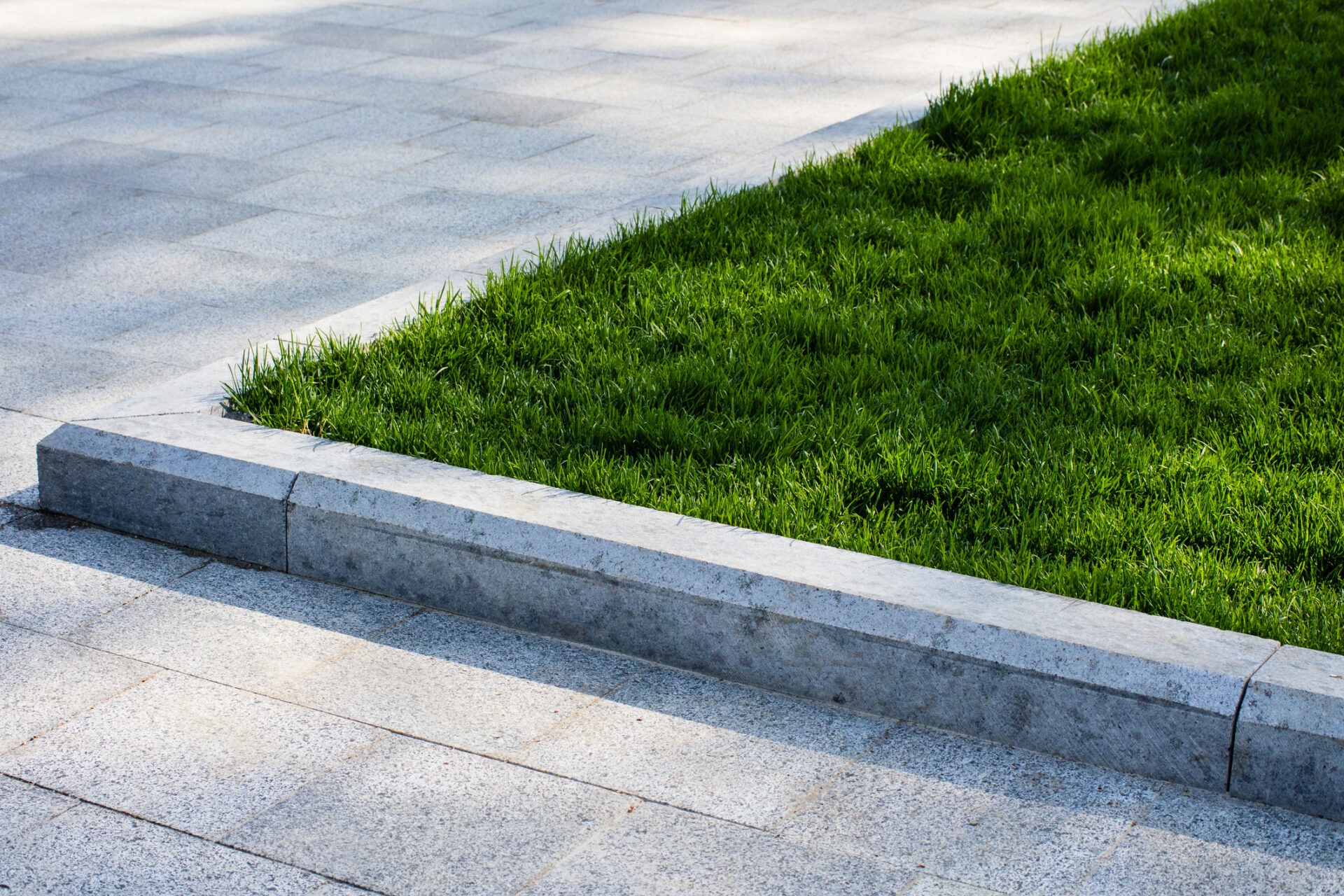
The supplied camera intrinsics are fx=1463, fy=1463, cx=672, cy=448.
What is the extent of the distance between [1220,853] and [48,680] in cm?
253

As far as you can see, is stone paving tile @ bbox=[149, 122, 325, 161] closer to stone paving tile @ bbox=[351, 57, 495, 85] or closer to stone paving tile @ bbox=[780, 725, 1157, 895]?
stone paving tile @ bbox=[351, 57, 495, 85]

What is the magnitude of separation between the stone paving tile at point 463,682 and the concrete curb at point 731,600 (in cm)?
8

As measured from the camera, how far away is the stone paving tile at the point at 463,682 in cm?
319

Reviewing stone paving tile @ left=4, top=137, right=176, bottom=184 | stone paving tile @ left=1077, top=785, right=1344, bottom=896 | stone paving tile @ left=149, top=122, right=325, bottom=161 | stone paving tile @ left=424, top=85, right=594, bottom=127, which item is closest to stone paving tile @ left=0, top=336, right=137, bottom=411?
stone paving tile @ left=4, top=137, right=176, bottom=184

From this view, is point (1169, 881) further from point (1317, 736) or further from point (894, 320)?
point (894, 320)

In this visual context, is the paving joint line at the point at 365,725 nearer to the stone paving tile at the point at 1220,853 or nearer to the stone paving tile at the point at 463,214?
the stone paving tile at the point at 1220,853

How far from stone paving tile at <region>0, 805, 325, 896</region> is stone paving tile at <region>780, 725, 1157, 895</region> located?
100 centimetres

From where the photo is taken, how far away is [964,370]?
4.50 metres

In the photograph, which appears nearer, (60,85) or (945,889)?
(945,889)

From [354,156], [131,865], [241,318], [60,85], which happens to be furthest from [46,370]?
[60,85]

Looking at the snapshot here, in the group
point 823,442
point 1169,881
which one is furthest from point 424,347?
point 1169,881

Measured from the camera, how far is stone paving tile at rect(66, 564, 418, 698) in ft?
11.2

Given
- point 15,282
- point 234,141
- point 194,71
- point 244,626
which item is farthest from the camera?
point 194,71

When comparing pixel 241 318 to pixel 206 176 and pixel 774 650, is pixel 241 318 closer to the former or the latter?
pixel 206 176
